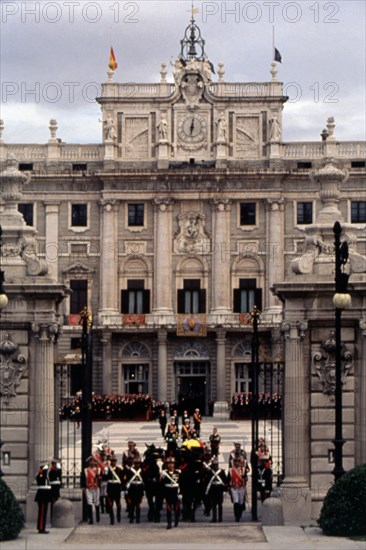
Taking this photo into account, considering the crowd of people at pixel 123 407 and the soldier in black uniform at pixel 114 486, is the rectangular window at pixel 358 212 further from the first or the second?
the soldier in black uniform at pixel 114 486

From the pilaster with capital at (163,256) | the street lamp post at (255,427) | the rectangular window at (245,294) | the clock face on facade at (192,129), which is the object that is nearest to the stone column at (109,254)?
the pilaster with capital at (163,256)

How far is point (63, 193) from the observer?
88.0 meters

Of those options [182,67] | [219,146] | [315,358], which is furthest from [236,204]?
[315,358]

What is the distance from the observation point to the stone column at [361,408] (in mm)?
30953

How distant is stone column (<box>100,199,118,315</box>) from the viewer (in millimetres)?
86875

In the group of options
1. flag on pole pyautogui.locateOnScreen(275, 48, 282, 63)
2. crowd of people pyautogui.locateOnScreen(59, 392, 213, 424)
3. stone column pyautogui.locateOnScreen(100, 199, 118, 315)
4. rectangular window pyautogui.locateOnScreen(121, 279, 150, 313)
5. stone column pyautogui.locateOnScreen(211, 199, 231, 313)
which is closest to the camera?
crowd of people pyautogui.locateOnScreen(59, 392, 213, 424)

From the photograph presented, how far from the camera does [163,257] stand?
87250 millimetres

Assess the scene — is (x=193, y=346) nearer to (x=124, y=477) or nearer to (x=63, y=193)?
(x=63, y=193)

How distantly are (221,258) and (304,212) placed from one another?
19.8 ft

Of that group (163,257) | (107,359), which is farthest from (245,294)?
(107,359)

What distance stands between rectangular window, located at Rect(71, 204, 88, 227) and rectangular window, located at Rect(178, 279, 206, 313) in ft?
24.8

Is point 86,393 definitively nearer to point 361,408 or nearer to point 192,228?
point 361,408

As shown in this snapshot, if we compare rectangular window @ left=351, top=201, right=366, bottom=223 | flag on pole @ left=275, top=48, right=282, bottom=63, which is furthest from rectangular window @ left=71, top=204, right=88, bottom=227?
rectangular window @ left=351, top=201, right=366, bottom=223

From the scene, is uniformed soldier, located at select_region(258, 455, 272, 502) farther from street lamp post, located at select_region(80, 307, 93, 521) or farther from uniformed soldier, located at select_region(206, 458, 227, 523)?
street lamp post, located at select_region(80, 307, 93, 521)
